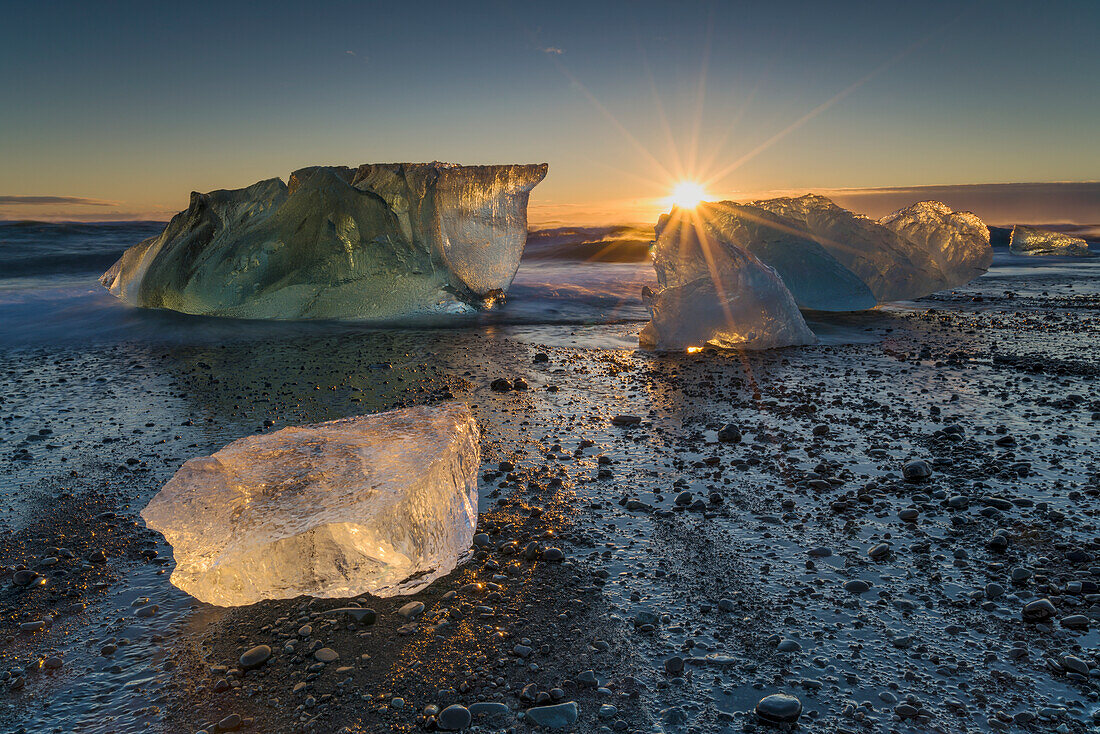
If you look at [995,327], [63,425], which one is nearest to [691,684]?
[63,425]

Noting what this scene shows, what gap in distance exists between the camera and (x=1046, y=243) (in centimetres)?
2970

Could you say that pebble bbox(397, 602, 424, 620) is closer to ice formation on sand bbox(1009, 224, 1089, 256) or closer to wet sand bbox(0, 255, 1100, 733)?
wet sand bbox(0, 255, 1100, 733)

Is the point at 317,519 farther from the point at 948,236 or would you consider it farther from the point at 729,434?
the point at 948,236

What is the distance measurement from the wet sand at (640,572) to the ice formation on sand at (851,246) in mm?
5736

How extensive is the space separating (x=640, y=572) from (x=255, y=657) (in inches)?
70.8

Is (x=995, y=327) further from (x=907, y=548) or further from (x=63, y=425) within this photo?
(x=63, y=425)

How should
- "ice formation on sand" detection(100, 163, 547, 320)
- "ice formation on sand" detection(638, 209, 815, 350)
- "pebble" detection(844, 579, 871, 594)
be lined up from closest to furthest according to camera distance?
"pebble" detection(844, 579, 871, 594) < "ice formation on sand" detection(638, 209, 815, 350) < "ice formation on sand" detection(100, 163, 547, 320)

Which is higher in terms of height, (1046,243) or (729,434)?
(1046,243)

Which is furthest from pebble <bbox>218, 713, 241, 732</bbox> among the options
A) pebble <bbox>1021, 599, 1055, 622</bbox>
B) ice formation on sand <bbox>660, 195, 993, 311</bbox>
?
ice formation on sand <bbox>660, 195, 993, 311</bbox>

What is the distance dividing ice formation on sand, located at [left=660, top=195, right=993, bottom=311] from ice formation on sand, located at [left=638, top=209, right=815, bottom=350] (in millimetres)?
3080

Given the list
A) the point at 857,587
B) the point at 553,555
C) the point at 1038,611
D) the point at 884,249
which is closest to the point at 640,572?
the point at 553,555

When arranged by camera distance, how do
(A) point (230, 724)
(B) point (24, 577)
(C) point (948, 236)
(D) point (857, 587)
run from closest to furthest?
1. (A) point (230, 724)
2. (D) point (857, 587)
3. (B) point (24, 577)
4. (C) point (948, 236)

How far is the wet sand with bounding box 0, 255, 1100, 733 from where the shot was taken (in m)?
2.60

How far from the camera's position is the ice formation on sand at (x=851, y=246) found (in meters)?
12.8
